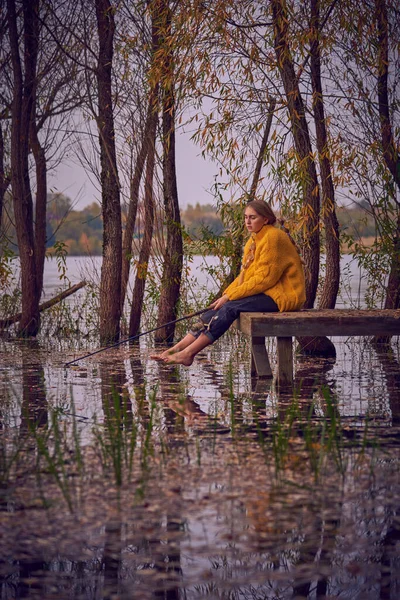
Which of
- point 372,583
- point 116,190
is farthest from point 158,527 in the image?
point 116,190

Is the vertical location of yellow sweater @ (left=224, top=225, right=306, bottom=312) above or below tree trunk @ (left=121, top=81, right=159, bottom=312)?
below

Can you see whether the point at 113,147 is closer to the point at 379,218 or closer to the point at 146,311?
the point at 146,311

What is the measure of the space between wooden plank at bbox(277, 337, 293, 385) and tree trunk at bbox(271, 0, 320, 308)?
219 cm

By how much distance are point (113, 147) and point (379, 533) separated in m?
8.42

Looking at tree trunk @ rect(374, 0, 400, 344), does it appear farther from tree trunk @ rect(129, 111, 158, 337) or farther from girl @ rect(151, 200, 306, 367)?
tree trunk @ rect(129, 111, 158, 337)

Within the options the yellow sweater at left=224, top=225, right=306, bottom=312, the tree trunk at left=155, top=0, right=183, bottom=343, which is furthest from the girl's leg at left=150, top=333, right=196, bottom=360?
the tree trunk at left=155, top=0, right=183, bottom=343

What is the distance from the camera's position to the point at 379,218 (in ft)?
31.3

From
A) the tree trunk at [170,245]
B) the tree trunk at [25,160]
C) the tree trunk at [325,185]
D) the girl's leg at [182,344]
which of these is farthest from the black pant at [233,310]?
the tree trunk at [25,160]

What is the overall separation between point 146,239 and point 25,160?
2.16 metres

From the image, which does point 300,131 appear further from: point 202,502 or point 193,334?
point 202,502

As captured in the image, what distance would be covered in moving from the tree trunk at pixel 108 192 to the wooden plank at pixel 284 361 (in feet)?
14.0

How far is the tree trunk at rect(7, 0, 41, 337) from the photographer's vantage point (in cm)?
1143

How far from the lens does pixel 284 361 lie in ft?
23.0

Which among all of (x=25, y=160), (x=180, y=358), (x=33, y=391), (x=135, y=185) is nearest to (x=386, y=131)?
(x=135, y=185)
